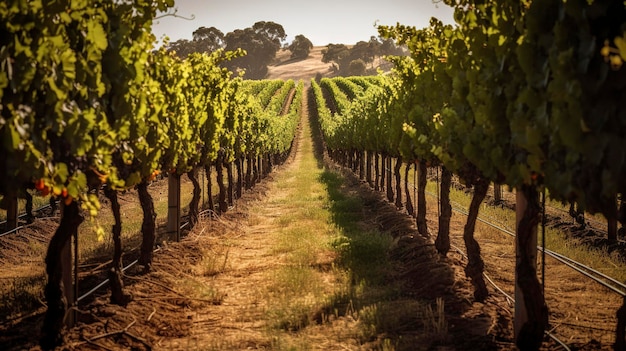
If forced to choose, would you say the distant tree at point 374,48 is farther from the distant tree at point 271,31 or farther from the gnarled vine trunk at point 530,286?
the gnarled vine trunk at point 530,286

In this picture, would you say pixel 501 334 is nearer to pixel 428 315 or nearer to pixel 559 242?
pixel 428 315

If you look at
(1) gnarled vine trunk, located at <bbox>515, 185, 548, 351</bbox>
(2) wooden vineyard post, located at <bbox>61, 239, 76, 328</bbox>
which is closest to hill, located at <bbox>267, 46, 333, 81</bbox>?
(2) wooden vineyard post, located at <bbox>61, 239, 76, 328</bbox>

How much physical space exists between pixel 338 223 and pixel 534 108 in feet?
37.8

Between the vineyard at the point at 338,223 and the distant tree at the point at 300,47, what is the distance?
464 ft

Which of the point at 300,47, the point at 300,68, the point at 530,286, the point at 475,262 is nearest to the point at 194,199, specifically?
the point at 475,262

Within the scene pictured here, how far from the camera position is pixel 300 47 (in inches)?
6068

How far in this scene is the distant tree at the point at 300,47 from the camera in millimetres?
154125

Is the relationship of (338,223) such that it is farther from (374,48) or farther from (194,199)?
(374,48)

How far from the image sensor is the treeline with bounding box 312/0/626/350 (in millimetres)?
4141

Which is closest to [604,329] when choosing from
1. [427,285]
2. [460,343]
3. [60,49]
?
[460,343]

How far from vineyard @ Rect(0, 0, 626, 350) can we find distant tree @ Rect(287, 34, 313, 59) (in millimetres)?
141397

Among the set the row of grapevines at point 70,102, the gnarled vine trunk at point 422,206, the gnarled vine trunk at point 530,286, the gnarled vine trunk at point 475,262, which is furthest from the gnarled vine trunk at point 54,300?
the gnarled vine trunk at point 422,206

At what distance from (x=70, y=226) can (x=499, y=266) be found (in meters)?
7.98

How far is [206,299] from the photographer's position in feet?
32.1
